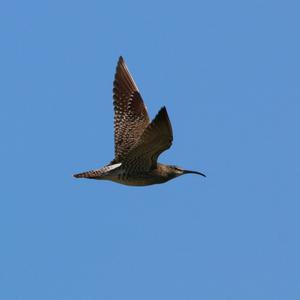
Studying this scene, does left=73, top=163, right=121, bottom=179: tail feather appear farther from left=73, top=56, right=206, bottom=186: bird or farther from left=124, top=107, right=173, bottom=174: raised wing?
left=124, top=107, right=173, bottom=174: raised wing

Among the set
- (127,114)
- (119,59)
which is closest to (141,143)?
(127,114)

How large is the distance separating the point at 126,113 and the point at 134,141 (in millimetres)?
1221

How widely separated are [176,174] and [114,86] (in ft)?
9.00

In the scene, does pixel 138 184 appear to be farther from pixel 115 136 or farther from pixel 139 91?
pixel 139 91

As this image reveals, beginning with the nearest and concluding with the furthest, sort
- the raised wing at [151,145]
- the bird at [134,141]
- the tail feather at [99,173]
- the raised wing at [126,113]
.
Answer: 1. the raised wing at [151,145]
2. the bird at [134,141]
3. the tail feather at [99,173]
4. the raised wing at [126,113]

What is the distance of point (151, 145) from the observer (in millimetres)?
15242

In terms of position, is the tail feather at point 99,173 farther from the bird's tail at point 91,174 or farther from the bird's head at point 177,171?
the bird's head at point 177,171

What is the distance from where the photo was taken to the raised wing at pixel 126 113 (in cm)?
1716

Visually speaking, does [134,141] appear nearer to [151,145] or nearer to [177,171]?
[177,171]

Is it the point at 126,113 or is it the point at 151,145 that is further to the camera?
the point at 126,113

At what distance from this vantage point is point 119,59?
62.6ft

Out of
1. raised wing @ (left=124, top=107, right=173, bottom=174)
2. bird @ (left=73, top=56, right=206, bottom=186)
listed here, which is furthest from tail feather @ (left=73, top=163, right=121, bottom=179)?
raised wing @ (left=124, top=107, right=173, bottom=174)

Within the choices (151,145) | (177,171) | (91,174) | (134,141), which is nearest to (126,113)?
(134,141)

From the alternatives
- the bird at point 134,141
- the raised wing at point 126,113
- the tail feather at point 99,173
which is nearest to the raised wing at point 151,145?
the bird at point 134,141
